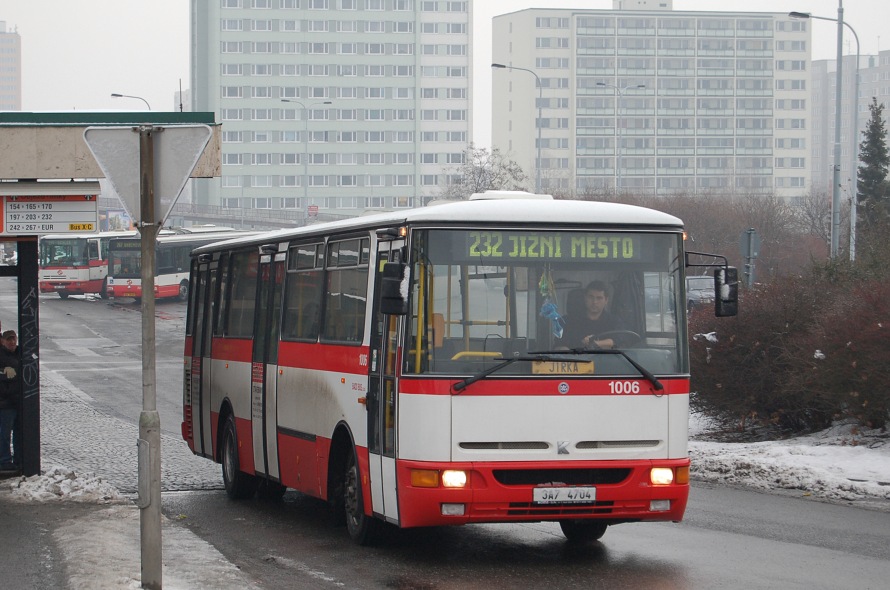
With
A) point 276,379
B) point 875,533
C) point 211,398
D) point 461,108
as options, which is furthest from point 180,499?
point 461,108

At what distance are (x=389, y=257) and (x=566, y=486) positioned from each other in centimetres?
219

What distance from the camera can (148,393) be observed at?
25.6ft

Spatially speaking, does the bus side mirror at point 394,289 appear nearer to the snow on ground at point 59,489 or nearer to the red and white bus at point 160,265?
the snow on ground at point 59,489

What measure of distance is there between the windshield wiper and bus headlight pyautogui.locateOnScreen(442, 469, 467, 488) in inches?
23.0

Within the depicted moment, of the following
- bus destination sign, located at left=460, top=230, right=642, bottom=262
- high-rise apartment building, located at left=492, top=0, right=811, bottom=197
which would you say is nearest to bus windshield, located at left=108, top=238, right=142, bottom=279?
bus destination sign, located at left=460, top=230, right=642, bottom=262

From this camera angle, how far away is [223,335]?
1492cm

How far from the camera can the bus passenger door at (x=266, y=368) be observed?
42.2 feet

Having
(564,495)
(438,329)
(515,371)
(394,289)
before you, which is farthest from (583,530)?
(394,289)

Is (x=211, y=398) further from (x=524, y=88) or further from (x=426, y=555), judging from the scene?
(x=524, y=88)

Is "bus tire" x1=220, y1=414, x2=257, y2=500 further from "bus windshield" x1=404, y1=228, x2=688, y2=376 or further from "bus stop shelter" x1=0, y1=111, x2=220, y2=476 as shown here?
"bus windshield" x1=404, y1=228, x2=688, y2=376

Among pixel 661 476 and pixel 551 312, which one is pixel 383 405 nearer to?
pixel 551 312

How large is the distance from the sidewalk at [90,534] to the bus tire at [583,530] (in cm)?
286

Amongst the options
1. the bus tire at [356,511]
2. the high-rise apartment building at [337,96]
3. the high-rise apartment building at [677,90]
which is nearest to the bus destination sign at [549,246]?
the bus tire at [356,511]

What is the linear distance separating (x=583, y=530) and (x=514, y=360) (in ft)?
6.94
